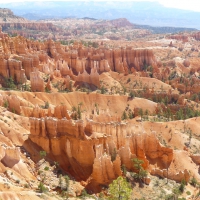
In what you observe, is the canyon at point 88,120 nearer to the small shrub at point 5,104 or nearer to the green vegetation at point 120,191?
the small shrub at point 5,104

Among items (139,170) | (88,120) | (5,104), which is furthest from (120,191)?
(5,104)

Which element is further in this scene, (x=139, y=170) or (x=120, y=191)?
(x=139, y=170)

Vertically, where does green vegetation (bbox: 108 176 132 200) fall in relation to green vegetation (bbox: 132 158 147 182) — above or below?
above

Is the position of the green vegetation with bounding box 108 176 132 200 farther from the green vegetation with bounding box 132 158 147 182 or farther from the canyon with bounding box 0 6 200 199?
the green vegetation with bounding box 132 158 147 182

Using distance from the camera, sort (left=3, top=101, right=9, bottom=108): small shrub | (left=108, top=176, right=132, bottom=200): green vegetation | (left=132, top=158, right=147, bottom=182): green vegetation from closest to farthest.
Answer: (left=108, top=176, right=132, bottom=200): green vegetation → (left=132, top=158, right=147, bottom=182): green vegetation → (left=3, top=101, right=9, bottom=108): small shrub

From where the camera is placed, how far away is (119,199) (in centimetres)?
3052

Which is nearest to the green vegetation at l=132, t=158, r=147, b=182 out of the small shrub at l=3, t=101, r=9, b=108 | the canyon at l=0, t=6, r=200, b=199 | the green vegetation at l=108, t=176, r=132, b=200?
the canyon at l=0, t=6, r=200, b=199

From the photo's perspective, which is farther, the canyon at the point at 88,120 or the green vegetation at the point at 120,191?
the canyon at the point at 88,120

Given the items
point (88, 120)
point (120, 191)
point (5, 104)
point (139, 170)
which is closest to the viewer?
point (120, 191)

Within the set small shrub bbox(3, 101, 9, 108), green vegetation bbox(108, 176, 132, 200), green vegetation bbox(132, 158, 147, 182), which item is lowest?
green vegetation bbox(132, 158, 147, 182)

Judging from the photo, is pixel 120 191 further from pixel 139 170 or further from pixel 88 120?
pixel 88 120

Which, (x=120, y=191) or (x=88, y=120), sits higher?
(x=88, y=120)

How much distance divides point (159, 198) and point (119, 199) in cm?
676

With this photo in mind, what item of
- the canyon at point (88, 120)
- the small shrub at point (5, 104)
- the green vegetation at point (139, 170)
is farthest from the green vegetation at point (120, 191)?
the small shrub at point (5, 104)
